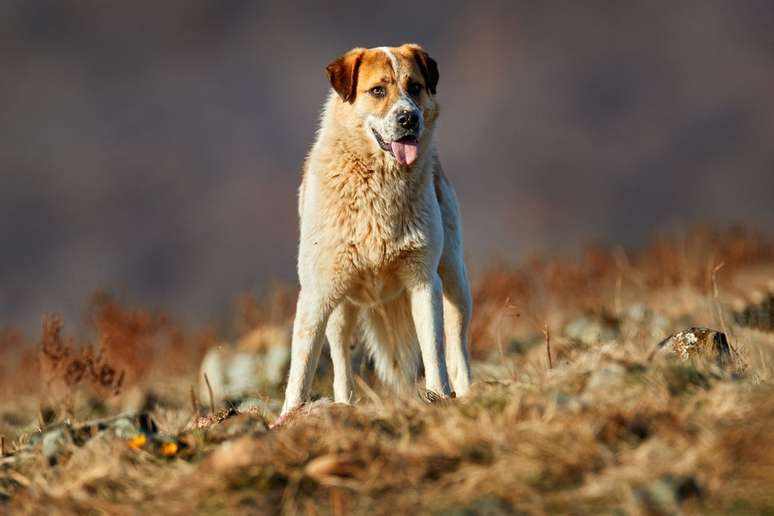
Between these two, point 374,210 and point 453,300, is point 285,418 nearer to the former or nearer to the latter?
point 374,210

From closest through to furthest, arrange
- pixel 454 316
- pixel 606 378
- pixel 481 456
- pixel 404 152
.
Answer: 1. pixel 481 456
2. pixel 606 378
3. pixel 404 152
4. pixel 454 316

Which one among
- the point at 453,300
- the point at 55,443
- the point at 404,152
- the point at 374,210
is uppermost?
the point at 404,152

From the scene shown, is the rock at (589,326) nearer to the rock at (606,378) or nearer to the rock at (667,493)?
the rock at (606,378)

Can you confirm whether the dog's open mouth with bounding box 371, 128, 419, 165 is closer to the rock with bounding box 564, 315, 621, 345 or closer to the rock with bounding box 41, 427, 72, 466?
the rock with bounding box 41, 427, 72, 466

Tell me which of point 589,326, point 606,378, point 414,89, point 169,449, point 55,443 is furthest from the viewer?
point 589,326

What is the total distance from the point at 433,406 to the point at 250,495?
1.07m

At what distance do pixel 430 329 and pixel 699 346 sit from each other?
1527mm

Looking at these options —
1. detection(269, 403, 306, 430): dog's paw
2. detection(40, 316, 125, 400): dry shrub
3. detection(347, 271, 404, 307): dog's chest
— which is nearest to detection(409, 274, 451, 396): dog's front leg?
detection(347, 271, 404, 307): dog's chest

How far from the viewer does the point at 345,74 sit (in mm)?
6059

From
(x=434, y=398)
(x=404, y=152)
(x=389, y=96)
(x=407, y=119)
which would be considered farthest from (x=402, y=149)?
(x=434, y=398)

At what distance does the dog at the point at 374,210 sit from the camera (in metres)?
5.72

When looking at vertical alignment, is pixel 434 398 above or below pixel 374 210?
below

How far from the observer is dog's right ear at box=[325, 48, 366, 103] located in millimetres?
6043

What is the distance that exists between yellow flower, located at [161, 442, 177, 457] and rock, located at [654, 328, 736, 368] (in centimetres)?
251
